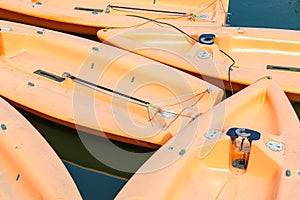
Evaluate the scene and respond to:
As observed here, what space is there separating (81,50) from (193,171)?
5.30 feet

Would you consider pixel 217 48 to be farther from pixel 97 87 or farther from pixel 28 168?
pixel 28 168

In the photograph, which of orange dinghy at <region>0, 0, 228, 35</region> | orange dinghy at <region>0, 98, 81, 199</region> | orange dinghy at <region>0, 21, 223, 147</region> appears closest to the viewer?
orange dinghy at <region>0, 98, 81, 199</region>

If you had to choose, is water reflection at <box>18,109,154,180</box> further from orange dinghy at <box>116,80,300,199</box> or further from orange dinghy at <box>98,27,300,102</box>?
orange dinghy at <box>98,27,300,102</box>

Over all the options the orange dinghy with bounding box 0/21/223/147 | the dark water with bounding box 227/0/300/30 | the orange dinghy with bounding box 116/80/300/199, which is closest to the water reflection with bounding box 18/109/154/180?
the orange dinghy with bounding box 0/21/223/147

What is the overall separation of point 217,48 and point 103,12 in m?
1.29

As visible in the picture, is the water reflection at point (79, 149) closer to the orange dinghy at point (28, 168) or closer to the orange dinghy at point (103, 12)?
the orange dinghy at point (28, 168)

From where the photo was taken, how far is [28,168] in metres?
2.41

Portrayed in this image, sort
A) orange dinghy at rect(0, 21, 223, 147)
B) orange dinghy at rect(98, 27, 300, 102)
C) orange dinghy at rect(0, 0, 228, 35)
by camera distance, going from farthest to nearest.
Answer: orange dinghy at rect(0, 0, 228, 35), orange dinghy at rect(98, 27, 300, 102), orange dinghy at rect(0, 21, 223, 147)

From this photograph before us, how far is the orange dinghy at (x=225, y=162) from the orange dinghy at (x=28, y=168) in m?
0.33

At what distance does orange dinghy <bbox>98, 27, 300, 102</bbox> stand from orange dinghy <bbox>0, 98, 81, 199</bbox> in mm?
1350

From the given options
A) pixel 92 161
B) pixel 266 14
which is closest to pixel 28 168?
pixel 92 161

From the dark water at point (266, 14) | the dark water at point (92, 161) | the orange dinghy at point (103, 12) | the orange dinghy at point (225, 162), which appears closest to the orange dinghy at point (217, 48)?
the orange dinghy at point (103, 12)

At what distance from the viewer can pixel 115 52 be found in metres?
3.62

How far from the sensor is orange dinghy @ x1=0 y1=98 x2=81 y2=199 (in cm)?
229
